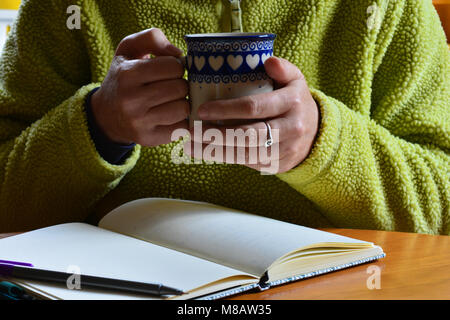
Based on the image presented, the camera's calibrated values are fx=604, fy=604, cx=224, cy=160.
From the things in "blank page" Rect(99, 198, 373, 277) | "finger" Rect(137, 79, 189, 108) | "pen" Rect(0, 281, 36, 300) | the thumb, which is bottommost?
"blank page" Rect(99, 198, 373, 277)

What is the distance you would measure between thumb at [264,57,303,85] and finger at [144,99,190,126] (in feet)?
Result: 0.40

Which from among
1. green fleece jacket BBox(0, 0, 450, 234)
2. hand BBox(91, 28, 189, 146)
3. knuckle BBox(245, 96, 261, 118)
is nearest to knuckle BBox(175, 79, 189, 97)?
hand BBox(91, 28, 189, 146)

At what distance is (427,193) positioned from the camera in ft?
3.20

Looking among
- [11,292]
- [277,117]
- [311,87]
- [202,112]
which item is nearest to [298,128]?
[277,117]

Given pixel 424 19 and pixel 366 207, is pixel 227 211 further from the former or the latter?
pixel 424 19

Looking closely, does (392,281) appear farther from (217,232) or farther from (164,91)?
(164,91)

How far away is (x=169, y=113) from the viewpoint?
0.76 metres

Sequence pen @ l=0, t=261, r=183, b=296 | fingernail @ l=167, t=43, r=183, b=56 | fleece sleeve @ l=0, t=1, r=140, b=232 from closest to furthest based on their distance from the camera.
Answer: pen @ l=0, t=261, r=183, b=296 < fingernail @ l=167, t=43, r=183, b=56 < fleece sleeve @ l=0, t=1, r=140, b=232

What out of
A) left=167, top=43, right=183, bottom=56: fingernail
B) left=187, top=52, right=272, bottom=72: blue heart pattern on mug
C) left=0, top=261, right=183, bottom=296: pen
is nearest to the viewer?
left=0, top=261, right=183, bottom=296: pen

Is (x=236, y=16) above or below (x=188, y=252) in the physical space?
above

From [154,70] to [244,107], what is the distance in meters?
0.14

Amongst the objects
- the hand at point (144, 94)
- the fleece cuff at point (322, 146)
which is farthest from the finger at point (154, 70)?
the fleece cuff at point (322, 146)

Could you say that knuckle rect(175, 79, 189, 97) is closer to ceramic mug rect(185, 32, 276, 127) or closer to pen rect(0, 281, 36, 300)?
ceramic mug rect(185, 32, 276, 127)

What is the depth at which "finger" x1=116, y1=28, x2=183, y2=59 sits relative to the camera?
81cm
